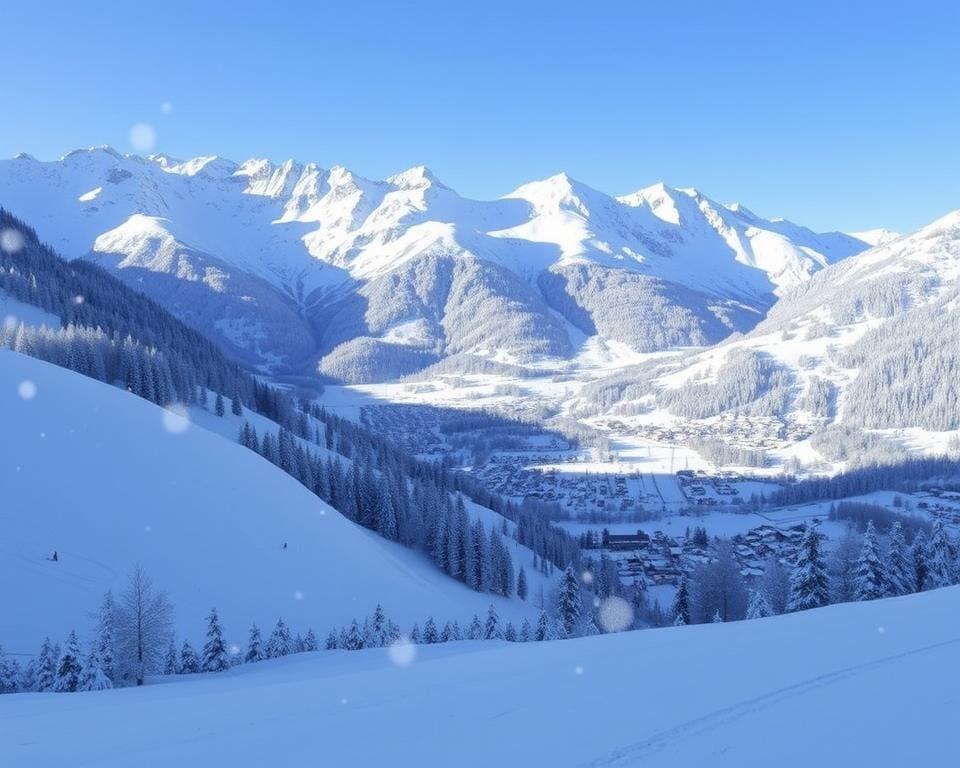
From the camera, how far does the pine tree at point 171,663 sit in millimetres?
28625

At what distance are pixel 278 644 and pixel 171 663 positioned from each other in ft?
16.8

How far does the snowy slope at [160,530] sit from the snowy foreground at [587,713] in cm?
2192

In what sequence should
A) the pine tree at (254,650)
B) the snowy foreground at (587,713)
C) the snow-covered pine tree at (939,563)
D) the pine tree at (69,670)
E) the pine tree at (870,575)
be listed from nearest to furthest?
the snowy foreground at (587,713)
the pine tree at (69,670)
the pine tree at (254,650)
the pine tree at (870,575)
the snow-covered pine tree at (939,563)

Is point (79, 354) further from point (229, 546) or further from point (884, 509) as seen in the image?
point (884, 509)

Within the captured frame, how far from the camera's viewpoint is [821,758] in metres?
8.20

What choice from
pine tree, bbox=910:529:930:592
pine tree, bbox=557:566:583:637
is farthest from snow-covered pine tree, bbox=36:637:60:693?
pine tree, bbox=910:529:930:592

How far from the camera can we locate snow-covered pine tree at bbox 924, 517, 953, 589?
3812cm

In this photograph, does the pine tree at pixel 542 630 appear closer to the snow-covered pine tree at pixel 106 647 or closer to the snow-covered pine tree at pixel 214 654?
the snow-covered pine tree at pixel 214 654

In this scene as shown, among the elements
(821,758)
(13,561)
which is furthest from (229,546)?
(821,758)

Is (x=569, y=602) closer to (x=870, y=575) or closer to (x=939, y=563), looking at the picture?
(x=870, y=575)

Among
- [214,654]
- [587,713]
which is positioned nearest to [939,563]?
[587,713]

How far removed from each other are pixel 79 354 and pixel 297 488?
41120 mm

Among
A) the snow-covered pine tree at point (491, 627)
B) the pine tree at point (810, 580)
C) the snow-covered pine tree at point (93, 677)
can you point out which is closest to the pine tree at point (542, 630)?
the snow-covered pine tree at point (491, 627)

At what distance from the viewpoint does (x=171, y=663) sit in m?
28.9
